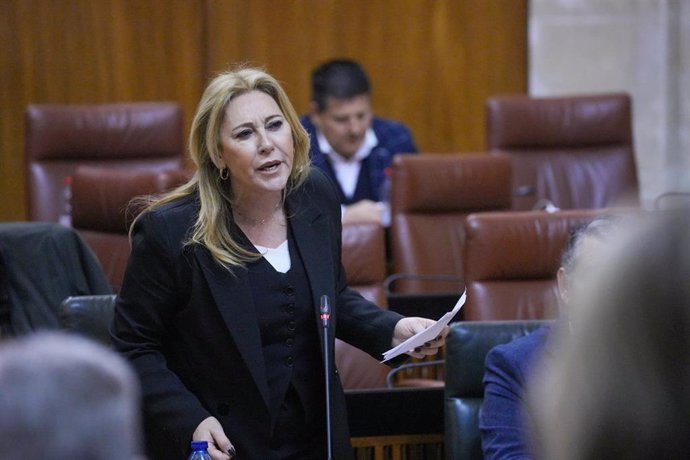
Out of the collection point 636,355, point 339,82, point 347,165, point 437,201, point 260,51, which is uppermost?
point 260,51

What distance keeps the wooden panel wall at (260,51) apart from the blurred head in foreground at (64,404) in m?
5.76

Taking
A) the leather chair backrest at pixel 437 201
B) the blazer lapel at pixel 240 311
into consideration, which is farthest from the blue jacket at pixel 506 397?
the leather chair backrest at pixel 437 201

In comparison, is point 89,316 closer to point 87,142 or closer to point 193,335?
point 193,335

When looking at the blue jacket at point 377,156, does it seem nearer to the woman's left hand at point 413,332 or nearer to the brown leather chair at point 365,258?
the brown leather chair at point 365,258

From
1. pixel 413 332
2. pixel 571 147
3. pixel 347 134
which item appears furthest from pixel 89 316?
pixel 571 147

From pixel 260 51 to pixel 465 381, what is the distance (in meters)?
4.16

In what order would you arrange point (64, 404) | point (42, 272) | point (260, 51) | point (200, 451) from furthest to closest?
point (260, 51) → point (42, 272) → point (200, 451) → point (64, 404)

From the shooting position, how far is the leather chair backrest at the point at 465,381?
2.66 metres

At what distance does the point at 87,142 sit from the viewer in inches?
209

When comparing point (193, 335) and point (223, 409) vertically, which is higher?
point (193, 335)

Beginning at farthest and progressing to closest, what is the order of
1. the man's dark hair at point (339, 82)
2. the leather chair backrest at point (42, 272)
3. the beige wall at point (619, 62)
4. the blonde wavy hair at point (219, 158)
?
the beige wall at point (619, 62)
the man's dark hair at point (339, 82)
the leather chair backrest at point (42, 272)
the blonde wavy hair at point (219, 158)

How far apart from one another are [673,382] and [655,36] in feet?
20.0

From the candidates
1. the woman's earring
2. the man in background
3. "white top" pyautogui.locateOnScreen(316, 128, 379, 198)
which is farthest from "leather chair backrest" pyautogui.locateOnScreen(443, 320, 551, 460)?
"white top" pyautogui.locateOnScreen(316, 128, 379, 198)

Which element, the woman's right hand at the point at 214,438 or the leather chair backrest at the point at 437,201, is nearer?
the woman's right hand at the point at 214,438
